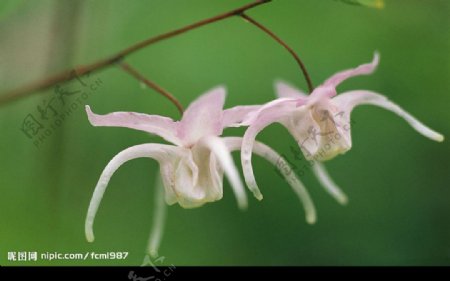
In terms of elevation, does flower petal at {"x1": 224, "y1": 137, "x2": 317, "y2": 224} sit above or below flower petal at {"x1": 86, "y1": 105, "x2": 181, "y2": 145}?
below

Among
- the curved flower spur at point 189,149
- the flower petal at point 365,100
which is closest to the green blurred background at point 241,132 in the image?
the curved flower spur at point 189,149

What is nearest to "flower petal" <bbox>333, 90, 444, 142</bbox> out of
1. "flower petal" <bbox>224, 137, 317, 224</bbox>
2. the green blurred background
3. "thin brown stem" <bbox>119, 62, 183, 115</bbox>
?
"flower petal" <bbox>224, 137, 317, 224</bbox>

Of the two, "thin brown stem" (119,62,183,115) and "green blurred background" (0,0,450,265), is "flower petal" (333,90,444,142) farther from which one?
"green blurred background" (0,0,450,265)

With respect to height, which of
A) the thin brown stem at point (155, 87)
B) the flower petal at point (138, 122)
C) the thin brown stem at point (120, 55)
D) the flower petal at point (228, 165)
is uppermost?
the thin brown stem at point (120, 55)

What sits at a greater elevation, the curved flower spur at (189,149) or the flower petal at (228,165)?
the curved flower spur at (189,149)

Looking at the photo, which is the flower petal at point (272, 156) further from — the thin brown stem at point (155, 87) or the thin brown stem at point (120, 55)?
the thin brown stem at point (120, 55)

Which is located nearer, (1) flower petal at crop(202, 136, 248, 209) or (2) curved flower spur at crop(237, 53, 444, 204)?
(1) flower petal at crop(202, 136, 248, 209)

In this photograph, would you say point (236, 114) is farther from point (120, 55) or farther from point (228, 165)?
point (120, 55)
